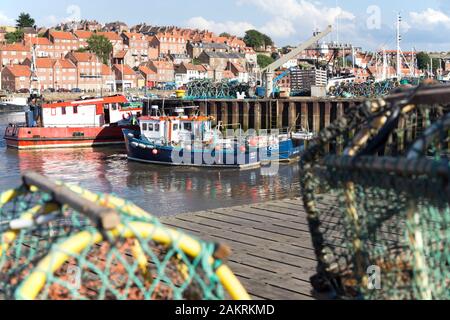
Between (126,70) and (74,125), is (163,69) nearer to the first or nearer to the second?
(126,70)

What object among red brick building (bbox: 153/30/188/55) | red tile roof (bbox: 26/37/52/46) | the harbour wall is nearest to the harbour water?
the harbour wall

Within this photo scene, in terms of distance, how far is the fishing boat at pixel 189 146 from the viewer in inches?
894

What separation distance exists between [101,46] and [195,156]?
8910 cm

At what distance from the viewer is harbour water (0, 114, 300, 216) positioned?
56.3ft

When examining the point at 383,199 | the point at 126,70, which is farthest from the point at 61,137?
the point at 126,70

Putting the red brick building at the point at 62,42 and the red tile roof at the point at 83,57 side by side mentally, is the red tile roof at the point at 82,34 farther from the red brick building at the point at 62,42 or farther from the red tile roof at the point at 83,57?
the red tile roof at the point at 83,57

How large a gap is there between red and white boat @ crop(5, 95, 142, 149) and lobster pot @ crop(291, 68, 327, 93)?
10705 millimetres

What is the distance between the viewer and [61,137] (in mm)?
30578

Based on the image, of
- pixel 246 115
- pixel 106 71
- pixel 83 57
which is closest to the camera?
pixel 246 115

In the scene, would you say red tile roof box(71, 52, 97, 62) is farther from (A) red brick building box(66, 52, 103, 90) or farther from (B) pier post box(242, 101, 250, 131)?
(B) pier post box(242, 101, 250, 131)

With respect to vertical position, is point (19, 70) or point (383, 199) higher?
point (19, 70)

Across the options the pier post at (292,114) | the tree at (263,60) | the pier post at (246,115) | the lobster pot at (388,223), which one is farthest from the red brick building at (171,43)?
the lobster pot at (388,223)

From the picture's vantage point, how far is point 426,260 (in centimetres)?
329
